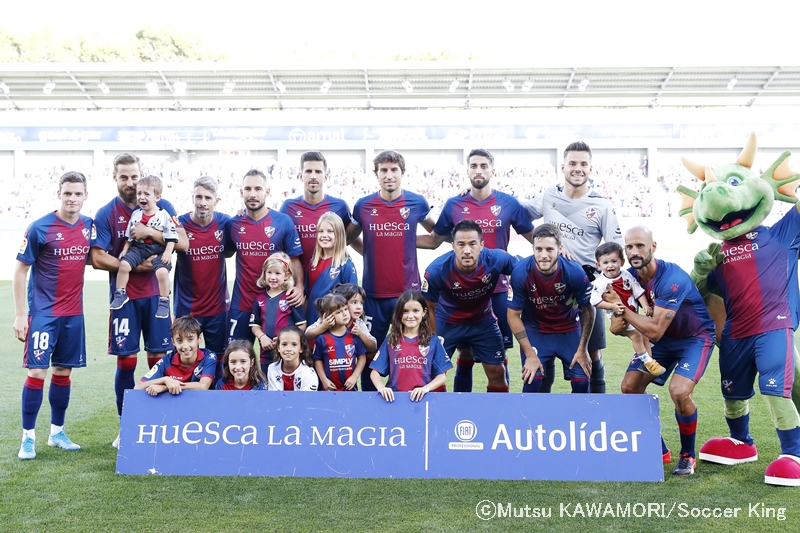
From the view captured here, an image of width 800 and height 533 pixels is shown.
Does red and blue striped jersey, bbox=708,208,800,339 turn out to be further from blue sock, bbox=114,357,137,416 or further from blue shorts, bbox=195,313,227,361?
blue sock, bbox=114,357,137,416

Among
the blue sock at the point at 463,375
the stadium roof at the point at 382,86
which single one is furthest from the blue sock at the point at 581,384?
the stadium roof at the point at 382,86

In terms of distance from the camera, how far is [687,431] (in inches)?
160

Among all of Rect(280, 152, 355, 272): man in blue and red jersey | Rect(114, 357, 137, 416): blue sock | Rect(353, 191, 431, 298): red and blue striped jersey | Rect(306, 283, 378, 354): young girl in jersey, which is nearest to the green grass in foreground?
Rect(114, 357, 137, 416): blue sock

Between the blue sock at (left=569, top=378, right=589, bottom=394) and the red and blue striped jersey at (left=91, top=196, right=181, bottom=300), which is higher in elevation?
the red and blue striped jersey at (left=91, top=196, right=181, bottom=300)

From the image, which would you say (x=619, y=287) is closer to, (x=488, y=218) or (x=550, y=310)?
(x=550, y=310)

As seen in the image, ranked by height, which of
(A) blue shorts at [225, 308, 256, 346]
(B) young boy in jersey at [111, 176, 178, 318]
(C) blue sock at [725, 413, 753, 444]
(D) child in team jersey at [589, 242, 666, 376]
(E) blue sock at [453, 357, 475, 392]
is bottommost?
(C) blue sock at [725, 413, 753, 444]

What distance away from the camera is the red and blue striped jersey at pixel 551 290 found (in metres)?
4.49

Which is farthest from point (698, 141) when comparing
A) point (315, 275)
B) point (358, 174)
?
point (315, 275)

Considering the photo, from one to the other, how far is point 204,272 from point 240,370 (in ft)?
3.23

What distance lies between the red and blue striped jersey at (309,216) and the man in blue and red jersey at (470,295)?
926 mm

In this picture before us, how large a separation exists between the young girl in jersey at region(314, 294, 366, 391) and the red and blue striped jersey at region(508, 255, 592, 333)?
A: 41.3 inches

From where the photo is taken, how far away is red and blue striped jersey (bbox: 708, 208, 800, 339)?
13.3 ft

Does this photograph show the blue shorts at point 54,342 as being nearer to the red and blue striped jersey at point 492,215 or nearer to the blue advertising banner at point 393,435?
the blue advertising banner at point 393,435

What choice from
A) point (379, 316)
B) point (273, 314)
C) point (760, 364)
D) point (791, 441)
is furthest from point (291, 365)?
point (791, 441)
